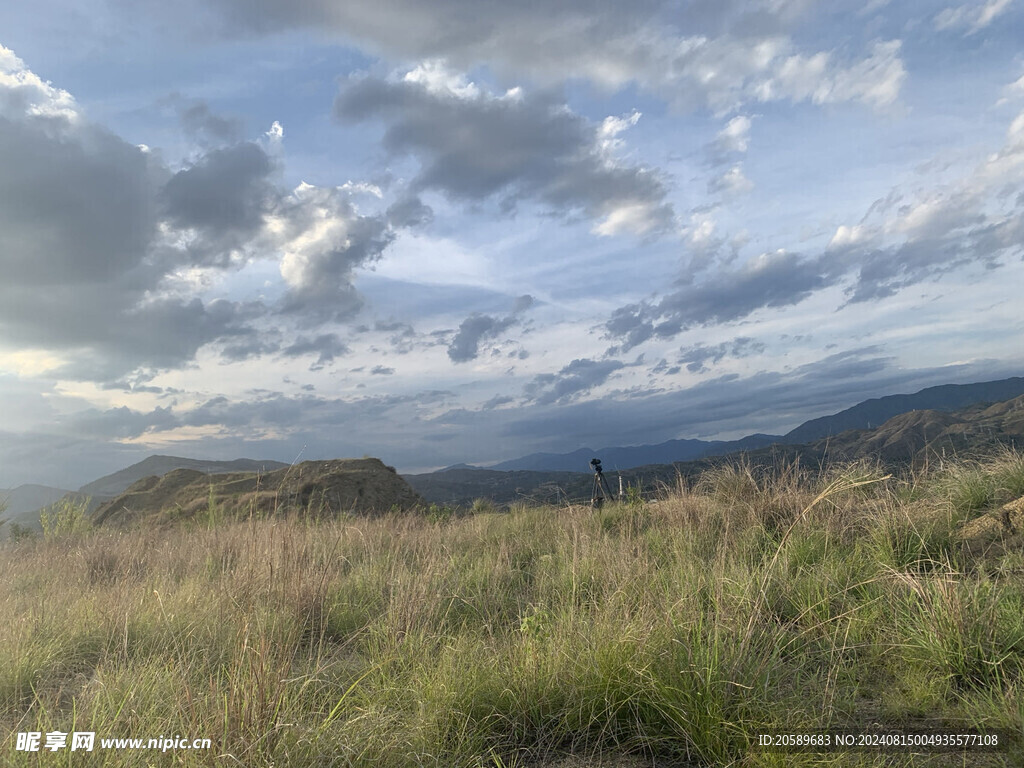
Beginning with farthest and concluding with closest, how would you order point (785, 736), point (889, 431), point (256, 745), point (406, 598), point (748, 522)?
1. point (889, 431)
2. point (748, 522)
3. point (406, 598)
4. point (785, 736)
5. point (256, 745)

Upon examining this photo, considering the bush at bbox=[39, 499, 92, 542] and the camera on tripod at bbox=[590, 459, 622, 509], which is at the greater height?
the bush at bbox=[39, 499, 92, 542]

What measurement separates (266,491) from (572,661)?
2349cm

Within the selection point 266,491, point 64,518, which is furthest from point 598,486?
point 266,491

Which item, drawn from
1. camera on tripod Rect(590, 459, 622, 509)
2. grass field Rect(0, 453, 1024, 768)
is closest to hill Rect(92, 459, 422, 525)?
camera on tripod Rect(590, 459, 622, 509)

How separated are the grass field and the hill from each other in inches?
634

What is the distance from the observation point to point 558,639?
3387 mm

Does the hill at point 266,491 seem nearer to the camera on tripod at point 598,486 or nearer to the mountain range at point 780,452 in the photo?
the mountain range at point 780,452

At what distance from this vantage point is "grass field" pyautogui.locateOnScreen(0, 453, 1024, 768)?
8.38ft

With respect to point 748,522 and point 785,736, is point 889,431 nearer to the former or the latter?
point 748,522

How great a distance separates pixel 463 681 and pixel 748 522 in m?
4.92

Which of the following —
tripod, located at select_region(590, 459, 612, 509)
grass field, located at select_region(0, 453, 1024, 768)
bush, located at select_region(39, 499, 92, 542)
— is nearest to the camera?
grass field, located at select_region(0, 453, 1024, 768)

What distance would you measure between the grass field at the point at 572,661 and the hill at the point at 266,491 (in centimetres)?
1611

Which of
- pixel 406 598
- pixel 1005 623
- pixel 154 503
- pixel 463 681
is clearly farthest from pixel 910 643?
pixel 154 503

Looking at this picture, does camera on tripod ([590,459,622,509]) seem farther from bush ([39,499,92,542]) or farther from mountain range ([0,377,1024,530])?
bush ([39,499,92,542])
